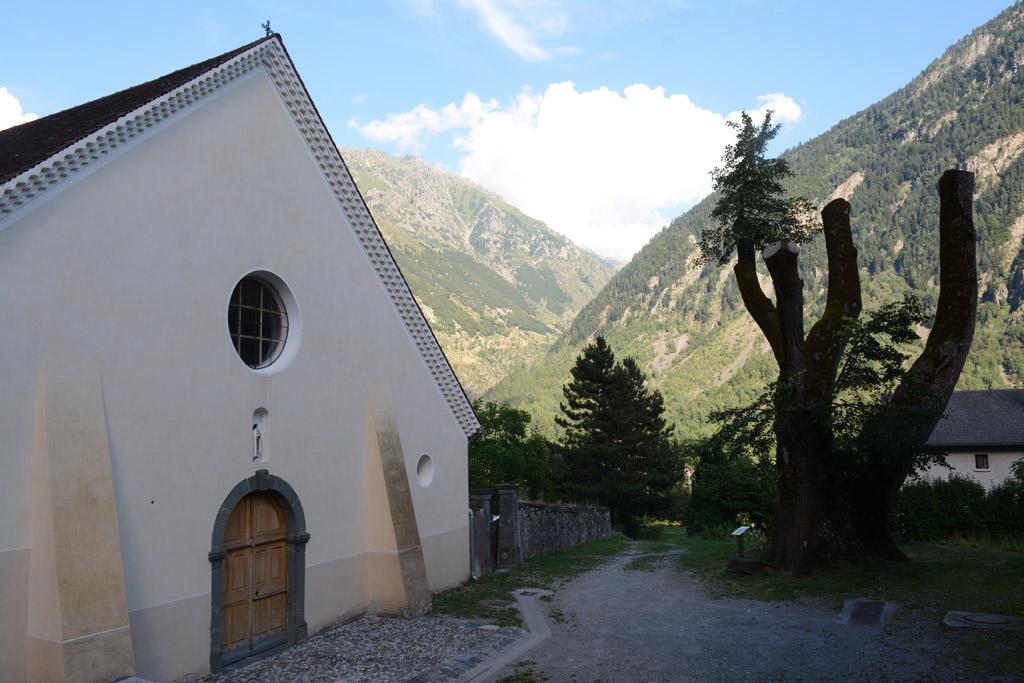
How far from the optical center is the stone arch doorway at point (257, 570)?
9.84 meters

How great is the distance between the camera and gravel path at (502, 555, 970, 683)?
8953 mm

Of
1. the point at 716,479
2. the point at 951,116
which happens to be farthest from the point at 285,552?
the point at 951,116

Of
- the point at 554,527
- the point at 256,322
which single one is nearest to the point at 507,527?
the point at 554,527

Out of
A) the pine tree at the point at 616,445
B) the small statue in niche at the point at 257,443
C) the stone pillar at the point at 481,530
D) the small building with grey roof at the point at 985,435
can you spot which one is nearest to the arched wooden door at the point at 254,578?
the small statue in niche at the point at 257,443

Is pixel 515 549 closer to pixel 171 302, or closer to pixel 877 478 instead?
pixel 877 478

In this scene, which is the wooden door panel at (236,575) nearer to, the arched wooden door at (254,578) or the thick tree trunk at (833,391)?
the arched wooden door at (254,578)

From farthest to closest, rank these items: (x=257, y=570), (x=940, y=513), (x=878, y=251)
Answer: (x=878, y=251) → (x=940, y=513) → (x=257, y=570)

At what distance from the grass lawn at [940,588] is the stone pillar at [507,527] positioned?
495 cm

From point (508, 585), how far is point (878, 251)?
459 ft

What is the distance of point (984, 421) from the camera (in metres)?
40.2

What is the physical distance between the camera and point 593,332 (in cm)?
16238

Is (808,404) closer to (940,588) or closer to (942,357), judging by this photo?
(942,357)

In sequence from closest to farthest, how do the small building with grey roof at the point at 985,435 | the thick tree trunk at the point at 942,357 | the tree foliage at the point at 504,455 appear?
the thick tree trunk at the point at 942,357
the tree foliage at the point at 504,455
the small building with grey roof at the point at 985,435

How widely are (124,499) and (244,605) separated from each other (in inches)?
111
